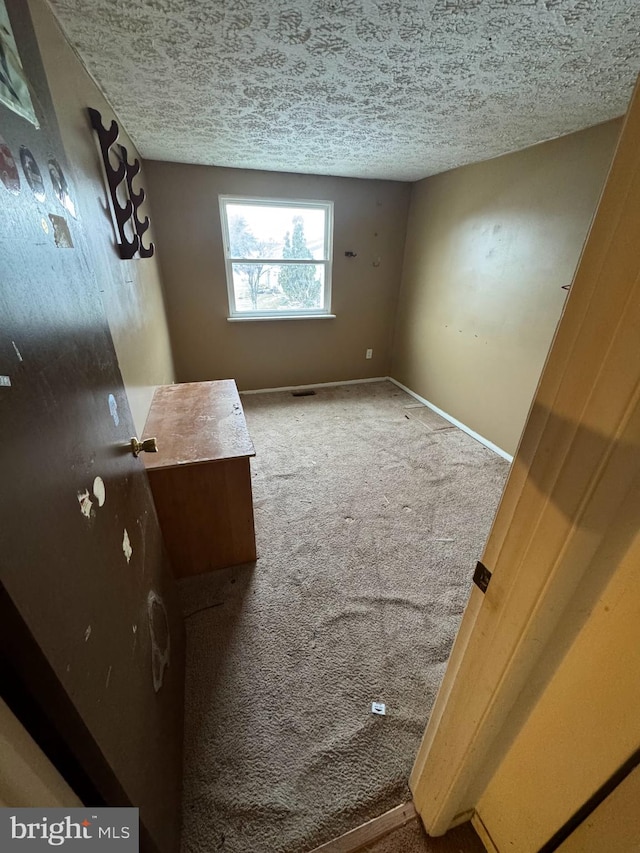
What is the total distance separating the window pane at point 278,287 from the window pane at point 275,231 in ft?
0.36

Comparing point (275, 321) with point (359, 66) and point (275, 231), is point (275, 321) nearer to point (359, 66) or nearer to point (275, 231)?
point (275, 231)

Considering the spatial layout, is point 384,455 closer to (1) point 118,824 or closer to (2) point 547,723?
(2) point 547,723

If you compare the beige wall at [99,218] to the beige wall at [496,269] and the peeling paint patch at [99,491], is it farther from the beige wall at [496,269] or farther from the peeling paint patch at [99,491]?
the beige wall at [496,269]

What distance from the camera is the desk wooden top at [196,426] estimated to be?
144 cm

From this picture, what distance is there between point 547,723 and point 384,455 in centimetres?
206

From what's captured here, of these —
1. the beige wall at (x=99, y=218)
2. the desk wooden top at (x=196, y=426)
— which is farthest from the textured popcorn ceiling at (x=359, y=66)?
the desk wooden top at (x=196, y=426)

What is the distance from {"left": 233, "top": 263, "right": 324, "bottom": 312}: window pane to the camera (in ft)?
10.9

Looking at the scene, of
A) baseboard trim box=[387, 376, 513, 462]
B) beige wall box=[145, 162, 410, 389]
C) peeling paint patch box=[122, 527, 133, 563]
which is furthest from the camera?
beige wall box=[145, 162, 410, 389]

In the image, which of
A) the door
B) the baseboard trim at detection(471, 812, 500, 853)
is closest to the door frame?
the baseboard trim at detection(471, 812, 500, 853)

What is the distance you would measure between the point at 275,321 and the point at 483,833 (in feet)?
11.7

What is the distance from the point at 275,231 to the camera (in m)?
3.23

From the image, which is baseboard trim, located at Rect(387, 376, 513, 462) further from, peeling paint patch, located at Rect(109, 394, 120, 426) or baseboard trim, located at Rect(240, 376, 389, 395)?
peeling paint patch, located at Rect(109, 394, 120, 426)

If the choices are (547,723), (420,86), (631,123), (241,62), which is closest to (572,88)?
(420,86)

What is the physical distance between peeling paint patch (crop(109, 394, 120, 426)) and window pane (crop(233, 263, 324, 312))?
2.82m
